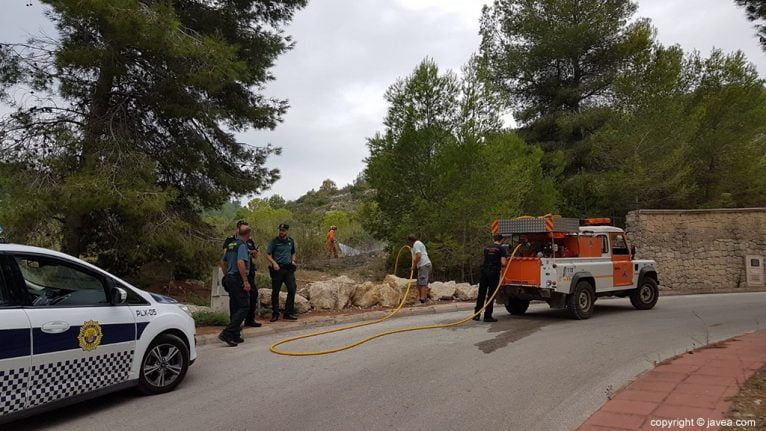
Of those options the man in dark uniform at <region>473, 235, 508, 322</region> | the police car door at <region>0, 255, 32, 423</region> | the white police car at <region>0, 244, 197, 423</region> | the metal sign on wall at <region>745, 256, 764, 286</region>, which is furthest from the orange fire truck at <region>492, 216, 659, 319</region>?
the metal sign on wall at <region>745, 256, 764, 286</region>

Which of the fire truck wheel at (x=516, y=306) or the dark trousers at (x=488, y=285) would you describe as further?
the fire truck wheel at (x=516, y=306)

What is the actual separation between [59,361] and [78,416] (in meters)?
0.76

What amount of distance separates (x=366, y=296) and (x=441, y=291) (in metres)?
2.55

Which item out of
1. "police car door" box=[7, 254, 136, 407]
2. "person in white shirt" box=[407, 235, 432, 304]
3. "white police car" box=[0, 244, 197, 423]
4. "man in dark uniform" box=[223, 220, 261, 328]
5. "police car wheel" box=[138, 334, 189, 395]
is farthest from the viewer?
"person in white shirt" box=[407, 235, 432, 304]

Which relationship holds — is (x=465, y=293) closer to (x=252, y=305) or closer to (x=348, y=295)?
(x=348, y=295)

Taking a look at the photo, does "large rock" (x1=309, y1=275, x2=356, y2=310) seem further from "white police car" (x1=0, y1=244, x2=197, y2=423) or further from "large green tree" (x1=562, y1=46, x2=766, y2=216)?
"large green tree" (x1=562, y1=46, x2=766, y2=216)

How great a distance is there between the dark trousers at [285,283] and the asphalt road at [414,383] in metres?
1.27

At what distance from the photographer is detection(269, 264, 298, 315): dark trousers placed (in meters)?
9.66

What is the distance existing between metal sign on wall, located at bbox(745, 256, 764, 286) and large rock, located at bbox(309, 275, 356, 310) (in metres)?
18.2

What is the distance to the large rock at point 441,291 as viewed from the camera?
1350 centimetres

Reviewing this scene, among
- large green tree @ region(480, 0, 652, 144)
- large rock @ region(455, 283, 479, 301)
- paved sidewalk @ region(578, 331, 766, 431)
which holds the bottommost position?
paved sidewalk @ region(578, 331, 766, 431)

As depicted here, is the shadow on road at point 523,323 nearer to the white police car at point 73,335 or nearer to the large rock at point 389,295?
the large rock at point 389,295

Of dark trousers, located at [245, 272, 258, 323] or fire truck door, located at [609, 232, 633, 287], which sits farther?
fire truck door, located at [609, 232, 633, 287]

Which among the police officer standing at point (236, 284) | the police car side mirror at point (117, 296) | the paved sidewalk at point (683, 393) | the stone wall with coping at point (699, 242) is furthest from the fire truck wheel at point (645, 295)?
the police car side mirror at point (117, 296)
